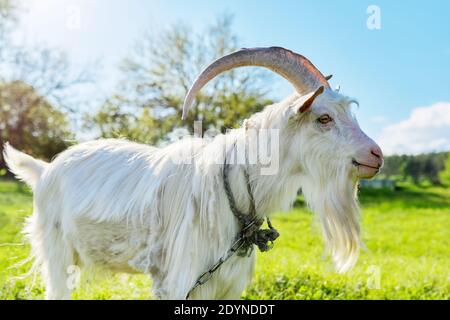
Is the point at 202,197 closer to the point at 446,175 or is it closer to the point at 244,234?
the point at 244,234

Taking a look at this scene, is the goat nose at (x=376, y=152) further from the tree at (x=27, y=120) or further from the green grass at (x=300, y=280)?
the tree at (x=27, y=120)

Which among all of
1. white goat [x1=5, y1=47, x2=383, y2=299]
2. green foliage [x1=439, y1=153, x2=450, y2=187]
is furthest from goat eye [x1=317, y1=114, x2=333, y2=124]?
green foliage [x1=439, y1=153, x2=450, y2=187]

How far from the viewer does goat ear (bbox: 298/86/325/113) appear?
2613 millimetres

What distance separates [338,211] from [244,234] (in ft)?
1.93

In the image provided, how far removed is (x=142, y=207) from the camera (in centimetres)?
311

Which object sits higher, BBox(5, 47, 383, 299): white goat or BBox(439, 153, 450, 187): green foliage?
BBox(5, 47, 383, 299): white goat

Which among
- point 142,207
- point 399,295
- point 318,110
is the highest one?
point 318,110

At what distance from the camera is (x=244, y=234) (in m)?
2.97

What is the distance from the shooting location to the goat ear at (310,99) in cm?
261

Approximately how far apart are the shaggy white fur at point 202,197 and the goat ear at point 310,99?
30 millimetres

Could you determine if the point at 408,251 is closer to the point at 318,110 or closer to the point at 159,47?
the point at 318,110

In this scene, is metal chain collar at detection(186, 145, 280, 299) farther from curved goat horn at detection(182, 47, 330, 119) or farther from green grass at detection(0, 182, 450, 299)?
curved goat horn at detection(182, 47, 330, 119)
